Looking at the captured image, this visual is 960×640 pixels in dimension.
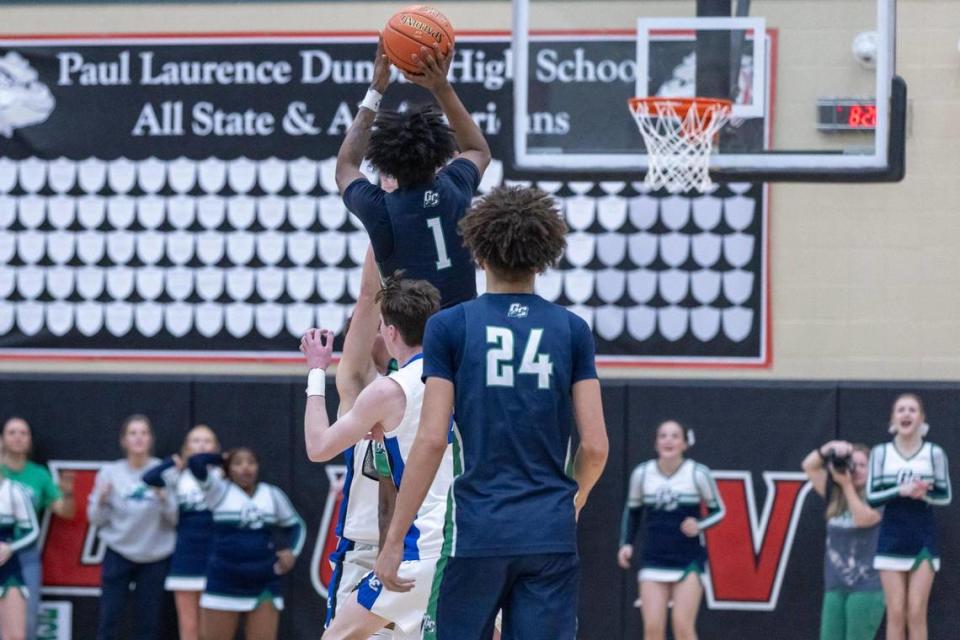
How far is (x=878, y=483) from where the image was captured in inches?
389

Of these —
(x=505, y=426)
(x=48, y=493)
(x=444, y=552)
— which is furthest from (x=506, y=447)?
(x=48, y=493)

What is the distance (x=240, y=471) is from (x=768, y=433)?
3747mm

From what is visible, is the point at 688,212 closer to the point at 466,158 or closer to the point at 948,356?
the point at 948,356

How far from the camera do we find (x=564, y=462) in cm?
424

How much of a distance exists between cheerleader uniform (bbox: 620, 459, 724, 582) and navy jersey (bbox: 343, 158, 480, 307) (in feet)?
16.8

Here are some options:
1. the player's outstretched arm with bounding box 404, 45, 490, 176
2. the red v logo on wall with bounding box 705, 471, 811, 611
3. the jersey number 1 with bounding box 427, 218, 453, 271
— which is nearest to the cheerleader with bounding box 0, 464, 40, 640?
the red v logo on wall with bounding box 705, 471, 811, 611

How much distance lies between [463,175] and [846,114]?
9.92 ft

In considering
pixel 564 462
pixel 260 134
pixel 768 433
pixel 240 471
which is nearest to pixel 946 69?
pixel 768 433

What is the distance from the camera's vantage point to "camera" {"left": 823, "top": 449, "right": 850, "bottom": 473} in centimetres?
1003

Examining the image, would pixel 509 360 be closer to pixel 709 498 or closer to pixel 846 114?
pixel 846 114

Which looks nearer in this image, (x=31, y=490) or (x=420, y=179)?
(x=420, y=179)

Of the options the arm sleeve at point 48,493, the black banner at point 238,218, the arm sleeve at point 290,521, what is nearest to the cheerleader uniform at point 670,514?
the black banner at point 238,218

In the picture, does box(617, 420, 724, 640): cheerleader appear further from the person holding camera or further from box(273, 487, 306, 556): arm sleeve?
box(273, 487, 306, 556): arm sleeve

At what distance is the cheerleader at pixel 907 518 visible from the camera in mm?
9789
